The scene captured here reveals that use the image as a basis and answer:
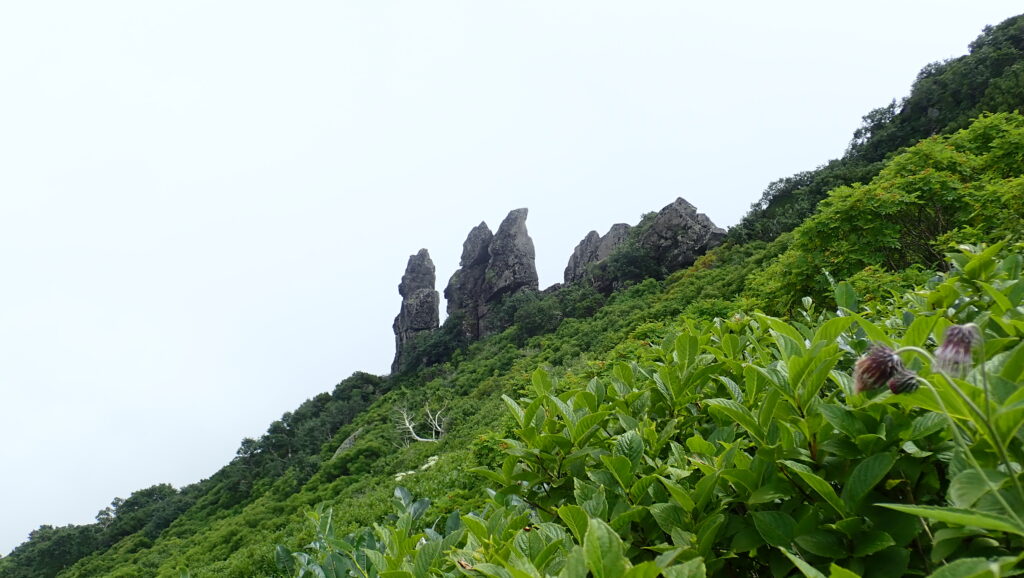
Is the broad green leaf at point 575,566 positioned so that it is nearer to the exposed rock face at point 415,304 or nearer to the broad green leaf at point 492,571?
the broad green leaf at point 492,571

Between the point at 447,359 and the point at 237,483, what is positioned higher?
the point at 447,359

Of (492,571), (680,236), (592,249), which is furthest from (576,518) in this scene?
(592,249)

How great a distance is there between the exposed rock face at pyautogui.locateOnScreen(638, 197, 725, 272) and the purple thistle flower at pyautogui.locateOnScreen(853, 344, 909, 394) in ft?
104

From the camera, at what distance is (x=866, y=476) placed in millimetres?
896

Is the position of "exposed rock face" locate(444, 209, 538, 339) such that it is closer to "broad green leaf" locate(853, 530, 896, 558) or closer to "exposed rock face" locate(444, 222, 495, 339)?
"exposed rock face" locate(444, 222, 495, 339)

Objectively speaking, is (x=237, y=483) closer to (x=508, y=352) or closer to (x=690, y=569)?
(x=508, y=352)

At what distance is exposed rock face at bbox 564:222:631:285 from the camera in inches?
1758

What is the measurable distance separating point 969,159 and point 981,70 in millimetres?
27867

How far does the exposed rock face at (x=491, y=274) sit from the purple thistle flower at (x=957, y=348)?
1550 inches

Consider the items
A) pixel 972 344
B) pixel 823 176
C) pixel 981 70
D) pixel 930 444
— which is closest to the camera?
pixel 972 344

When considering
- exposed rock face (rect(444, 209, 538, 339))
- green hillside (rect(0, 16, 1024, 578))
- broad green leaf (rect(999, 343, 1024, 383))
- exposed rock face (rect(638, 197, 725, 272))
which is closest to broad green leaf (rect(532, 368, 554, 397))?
green hillside (rect(0, 16, 1024, 578))

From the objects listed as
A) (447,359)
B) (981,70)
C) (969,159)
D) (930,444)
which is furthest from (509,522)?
(447,359)

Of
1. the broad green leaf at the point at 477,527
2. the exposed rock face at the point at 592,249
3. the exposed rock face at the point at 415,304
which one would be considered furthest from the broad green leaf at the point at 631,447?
the exposed rock face at the point at 415,304

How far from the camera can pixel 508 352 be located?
29969 mm
